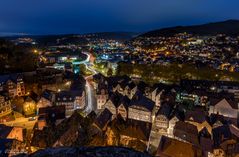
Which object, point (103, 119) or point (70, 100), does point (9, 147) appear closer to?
point (103, 119)

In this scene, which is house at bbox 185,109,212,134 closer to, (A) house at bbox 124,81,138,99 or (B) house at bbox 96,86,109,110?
(A) house at bbox 124,81,138,99

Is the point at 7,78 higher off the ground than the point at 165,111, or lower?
higher

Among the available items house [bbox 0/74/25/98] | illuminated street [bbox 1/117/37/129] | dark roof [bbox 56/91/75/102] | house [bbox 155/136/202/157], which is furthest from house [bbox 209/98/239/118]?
house [bbox 0/74/25/98]

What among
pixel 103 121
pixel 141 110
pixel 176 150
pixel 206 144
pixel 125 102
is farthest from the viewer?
pixel 125 102

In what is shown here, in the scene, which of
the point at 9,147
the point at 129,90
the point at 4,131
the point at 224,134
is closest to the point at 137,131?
the point at 224,134

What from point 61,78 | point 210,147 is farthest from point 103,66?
point 210,147

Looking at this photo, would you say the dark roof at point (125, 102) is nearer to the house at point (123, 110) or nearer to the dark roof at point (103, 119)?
the house at point (123, 110)

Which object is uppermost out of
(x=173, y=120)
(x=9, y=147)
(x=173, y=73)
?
(x=9, y=147)

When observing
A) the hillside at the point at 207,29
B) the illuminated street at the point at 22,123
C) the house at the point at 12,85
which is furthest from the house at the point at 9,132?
the hillside at the point at 207,29
